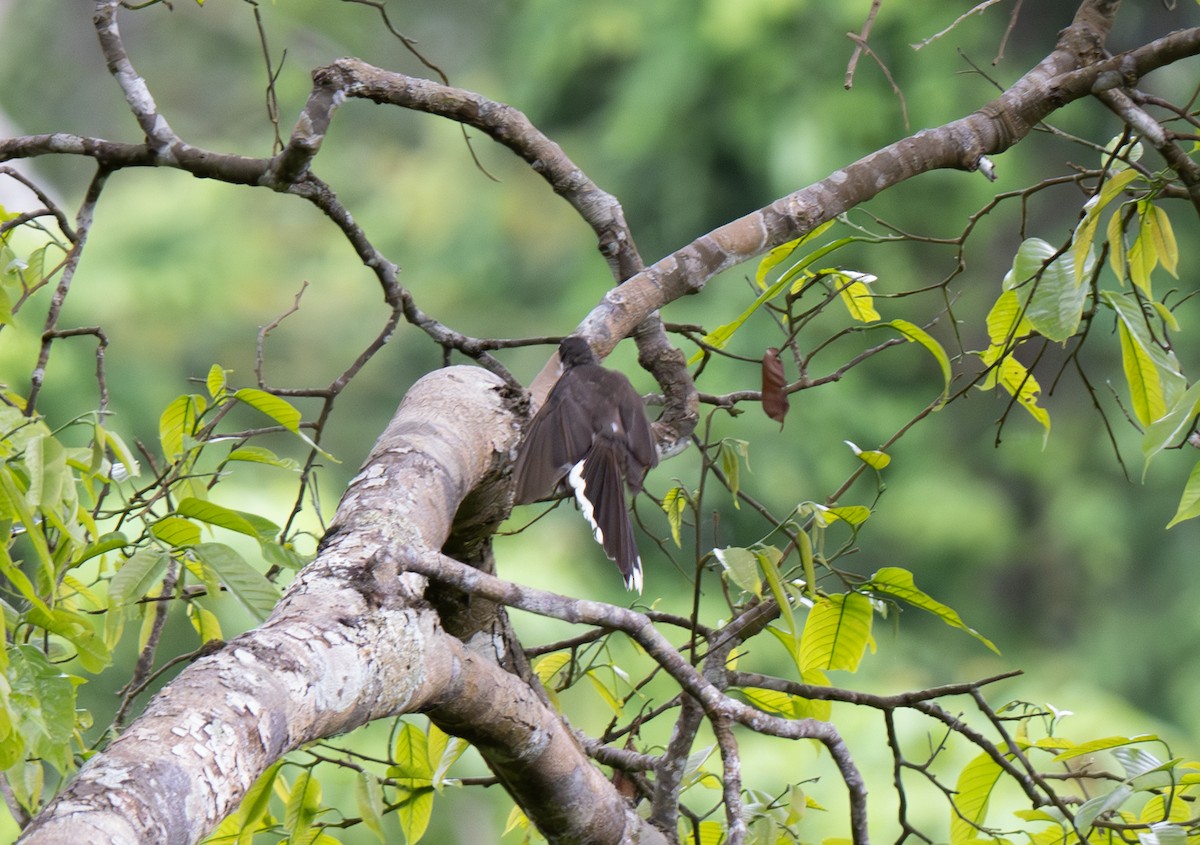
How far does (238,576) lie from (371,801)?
0.37m

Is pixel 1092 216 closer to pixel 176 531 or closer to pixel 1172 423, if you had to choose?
pixel 1172 423

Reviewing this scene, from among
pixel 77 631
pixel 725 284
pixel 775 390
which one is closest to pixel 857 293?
pixel 775 390

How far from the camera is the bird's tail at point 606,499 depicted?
1.73 m

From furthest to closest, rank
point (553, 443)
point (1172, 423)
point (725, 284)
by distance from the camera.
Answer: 1. point (725, 284)
2. point (553, 443)
3. point (1172, 423)

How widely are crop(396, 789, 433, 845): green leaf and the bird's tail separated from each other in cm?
42

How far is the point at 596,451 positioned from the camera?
180cm

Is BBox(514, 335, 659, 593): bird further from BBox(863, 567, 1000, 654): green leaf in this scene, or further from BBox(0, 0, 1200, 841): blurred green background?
BBox(0, 0, 1200, 841): blurred green background

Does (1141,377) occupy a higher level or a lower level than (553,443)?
lower

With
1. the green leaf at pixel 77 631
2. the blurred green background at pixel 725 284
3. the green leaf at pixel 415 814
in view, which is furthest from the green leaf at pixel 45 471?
the blurred green background at pixel 725 284

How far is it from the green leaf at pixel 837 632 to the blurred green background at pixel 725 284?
10.7 ft

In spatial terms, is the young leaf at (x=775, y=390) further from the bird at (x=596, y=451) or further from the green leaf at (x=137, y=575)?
the green leaf at (x=137, y=575)

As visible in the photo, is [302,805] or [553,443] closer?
[302,805]

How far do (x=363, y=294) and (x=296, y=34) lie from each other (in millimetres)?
1458

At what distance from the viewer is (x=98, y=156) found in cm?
144
